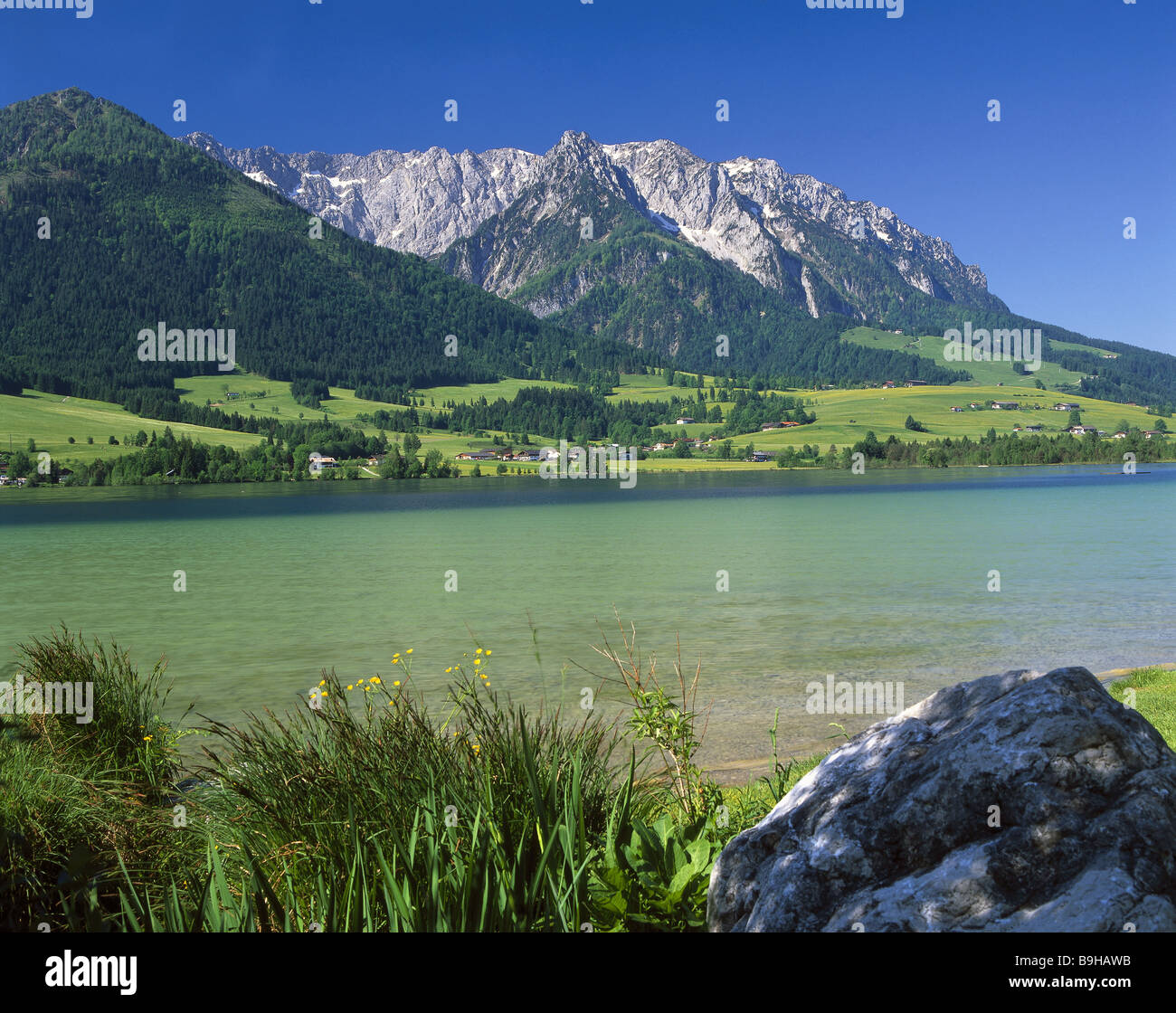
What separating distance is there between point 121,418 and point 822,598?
199 meters

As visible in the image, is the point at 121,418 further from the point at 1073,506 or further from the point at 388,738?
the point at 388,738

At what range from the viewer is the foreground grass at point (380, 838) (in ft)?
12.1

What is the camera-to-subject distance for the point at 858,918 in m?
3.02

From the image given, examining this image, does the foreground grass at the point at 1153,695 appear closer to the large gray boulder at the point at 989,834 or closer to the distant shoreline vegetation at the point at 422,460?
the large gray boulder at the point at 989,834

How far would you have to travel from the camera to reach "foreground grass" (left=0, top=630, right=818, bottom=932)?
3.68m

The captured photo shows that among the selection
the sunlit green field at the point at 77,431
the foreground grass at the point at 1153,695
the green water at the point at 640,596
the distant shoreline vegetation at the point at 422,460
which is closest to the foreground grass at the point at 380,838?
the green water at the point at 640,596

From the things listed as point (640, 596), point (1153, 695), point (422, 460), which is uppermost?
point (422, 460)

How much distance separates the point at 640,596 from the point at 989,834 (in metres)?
27.2

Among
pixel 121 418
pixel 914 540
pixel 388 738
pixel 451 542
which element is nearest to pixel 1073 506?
pixel 914 540

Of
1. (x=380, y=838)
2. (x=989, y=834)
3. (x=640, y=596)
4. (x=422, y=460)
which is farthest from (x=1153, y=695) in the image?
(x=422, y=460)

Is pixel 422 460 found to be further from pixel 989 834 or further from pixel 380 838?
pixel 989 834

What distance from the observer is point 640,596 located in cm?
3022

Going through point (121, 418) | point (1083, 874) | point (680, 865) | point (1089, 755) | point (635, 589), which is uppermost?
point (121, 418)

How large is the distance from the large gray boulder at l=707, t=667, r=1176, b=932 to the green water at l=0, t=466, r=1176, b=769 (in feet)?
15.7
